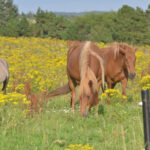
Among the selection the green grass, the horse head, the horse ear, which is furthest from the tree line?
the green grass

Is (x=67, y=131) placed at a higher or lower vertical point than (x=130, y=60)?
lower

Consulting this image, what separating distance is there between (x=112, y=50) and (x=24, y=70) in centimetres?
317

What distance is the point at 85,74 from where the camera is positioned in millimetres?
5969

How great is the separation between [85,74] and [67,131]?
1.30 metres

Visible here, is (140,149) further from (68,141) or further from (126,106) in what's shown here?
(126,106)

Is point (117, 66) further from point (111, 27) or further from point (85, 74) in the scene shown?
point (111, 27)

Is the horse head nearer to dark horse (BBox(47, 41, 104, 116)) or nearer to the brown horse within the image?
the brown horse

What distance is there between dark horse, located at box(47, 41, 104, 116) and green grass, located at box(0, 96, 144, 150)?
0.40 m

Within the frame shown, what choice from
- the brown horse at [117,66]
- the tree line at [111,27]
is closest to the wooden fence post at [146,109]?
the brown horse at [117,66]

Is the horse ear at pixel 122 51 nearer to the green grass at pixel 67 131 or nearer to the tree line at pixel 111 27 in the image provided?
the green grass at pixel 67 131

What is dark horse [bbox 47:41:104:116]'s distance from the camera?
5.85m

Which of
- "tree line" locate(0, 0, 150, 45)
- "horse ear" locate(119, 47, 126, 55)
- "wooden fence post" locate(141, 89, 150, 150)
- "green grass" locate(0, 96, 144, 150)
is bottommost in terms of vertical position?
"green grass" locate(0, 96, 144, 150)

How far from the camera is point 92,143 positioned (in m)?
4.66

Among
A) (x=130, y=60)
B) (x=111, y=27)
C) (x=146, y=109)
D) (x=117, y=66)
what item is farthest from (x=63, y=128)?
(x=111, y=27)
